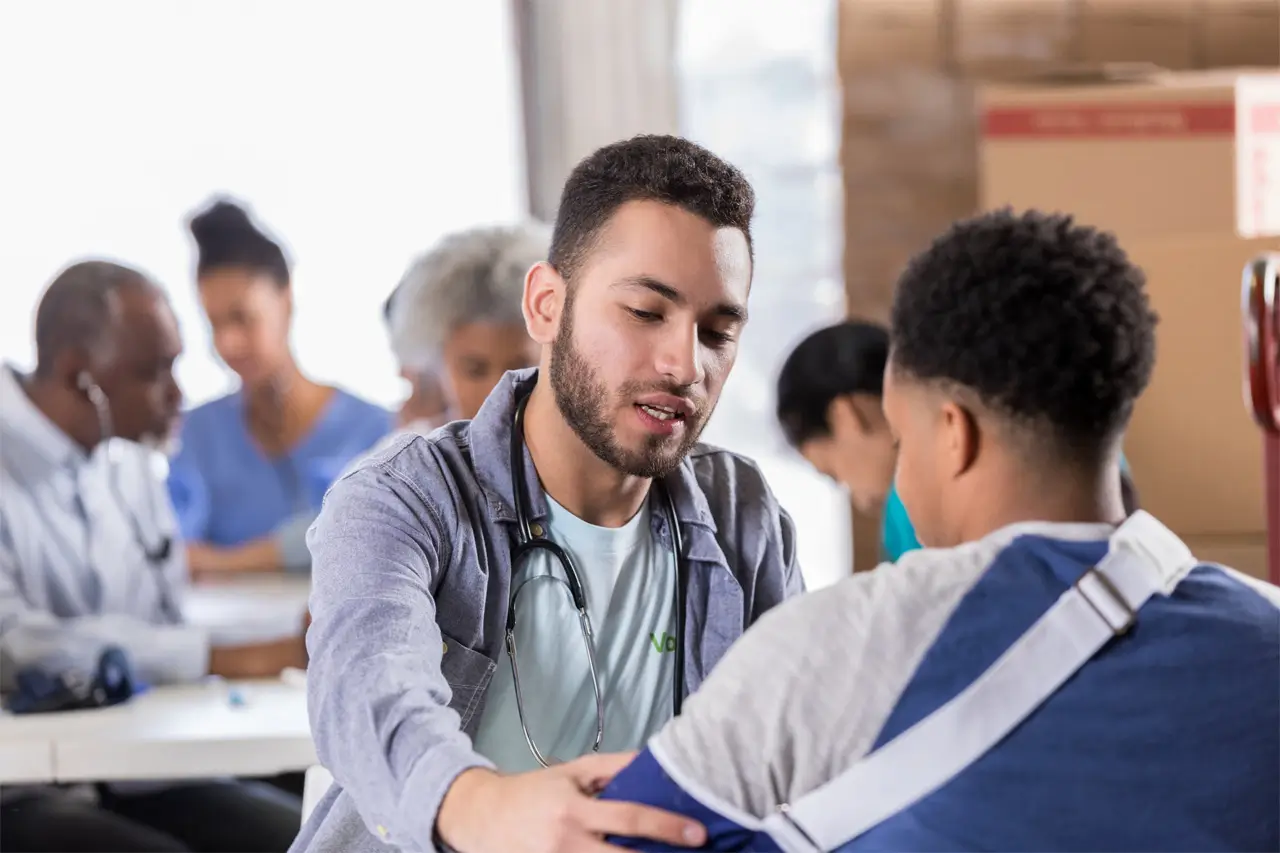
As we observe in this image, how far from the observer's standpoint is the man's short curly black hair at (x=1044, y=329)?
950mm

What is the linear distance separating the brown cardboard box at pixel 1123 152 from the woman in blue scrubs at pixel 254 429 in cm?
143

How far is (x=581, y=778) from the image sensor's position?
986 mm

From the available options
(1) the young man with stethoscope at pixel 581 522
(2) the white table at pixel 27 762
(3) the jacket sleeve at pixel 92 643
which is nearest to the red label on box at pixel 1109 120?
(1) the young man with stethoscope at pixel 581 522

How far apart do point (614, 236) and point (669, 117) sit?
2.20 m

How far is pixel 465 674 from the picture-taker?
1.29 metres

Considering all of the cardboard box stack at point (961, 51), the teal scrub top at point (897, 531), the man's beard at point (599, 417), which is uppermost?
the cardboard box stack at point (961, 51)

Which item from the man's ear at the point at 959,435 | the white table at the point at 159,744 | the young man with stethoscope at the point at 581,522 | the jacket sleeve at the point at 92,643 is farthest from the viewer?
the jacket sleeve at the point at 92,643

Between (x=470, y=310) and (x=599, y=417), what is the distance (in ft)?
4.27

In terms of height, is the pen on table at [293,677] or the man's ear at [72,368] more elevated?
the man's ear at [72,368]

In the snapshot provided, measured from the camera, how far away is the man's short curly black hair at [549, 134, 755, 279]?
1.29 m

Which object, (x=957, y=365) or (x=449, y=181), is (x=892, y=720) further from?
(x=449, y=181)

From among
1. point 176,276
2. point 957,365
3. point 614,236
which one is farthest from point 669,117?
point 957,365

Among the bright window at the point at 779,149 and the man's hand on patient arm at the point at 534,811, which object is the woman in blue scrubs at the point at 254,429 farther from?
the man's hand on patient arm at the point at 534,811

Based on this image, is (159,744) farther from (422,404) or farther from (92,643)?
(422,404)
